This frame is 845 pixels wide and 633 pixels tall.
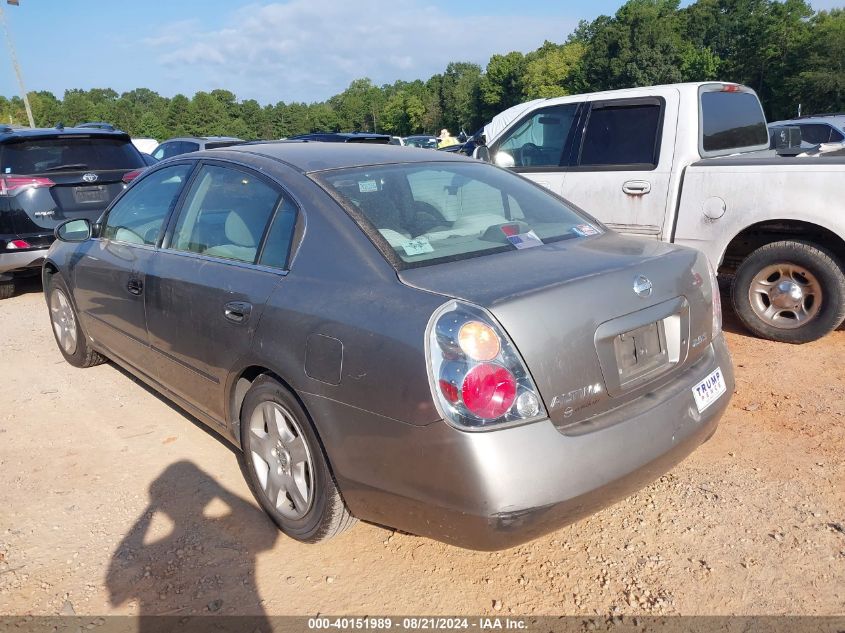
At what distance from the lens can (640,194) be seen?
533 centimetres

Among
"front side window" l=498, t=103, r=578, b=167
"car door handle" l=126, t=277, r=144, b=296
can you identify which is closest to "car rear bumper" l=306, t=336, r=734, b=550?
"car door handle" l=126, t=277, r=144, b=296

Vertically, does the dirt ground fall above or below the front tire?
below

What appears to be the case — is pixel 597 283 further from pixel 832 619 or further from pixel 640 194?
pixel 640 194

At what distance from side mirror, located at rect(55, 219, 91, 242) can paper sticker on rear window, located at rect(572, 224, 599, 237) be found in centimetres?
325

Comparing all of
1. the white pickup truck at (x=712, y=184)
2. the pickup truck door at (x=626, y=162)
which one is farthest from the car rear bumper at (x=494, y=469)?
the pickup truck door at (x=626, y=162)

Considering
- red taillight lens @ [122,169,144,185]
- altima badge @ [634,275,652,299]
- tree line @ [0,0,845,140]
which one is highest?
tree line @ [0,0,845,140]

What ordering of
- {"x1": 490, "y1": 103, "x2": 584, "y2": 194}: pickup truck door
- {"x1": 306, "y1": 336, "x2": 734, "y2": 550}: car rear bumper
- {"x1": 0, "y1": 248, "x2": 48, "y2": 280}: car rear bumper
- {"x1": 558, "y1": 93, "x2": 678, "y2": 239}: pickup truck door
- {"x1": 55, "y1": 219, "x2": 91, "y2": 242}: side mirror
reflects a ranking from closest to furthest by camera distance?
{"x1": 306, "y1": 336, "x2": 734, "y2": 550}: car rear bumper
{"x1": 55, "y1": 219, "x2": 91, "y2": 242}: side mirror
{"x1": 558, "y1": 93, "x2": 678, "y2": 239}: pickup truck door
{"x1": 490, "y1": 103, "x2": 584, "y2": 194}: pickup truck door
{"x1": 0, "y1": 248, "x2": 48, "y2": 280}: car rear bumper

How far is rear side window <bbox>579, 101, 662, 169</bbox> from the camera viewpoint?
5398 mm

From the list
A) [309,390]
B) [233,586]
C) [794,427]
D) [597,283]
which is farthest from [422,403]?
[794,427]

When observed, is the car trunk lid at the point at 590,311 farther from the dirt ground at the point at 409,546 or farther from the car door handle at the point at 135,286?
the car door handle at the point at 135,286

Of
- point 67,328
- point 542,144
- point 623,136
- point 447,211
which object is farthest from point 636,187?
point 67,328

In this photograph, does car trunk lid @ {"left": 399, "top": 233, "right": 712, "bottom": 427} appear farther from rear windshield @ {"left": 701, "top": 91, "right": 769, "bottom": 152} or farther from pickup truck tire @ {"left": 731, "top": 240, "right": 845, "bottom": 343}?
rear windshield @ {"left": 701, "top": 91, "right": 769, "bottom": 152}

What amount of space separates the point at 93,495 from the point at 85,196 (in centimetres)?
499

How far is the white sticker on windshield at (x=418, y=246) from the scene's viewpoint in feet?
8.39
